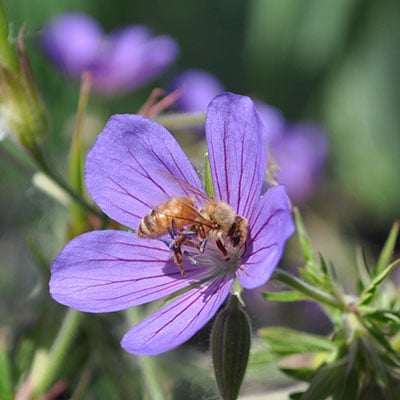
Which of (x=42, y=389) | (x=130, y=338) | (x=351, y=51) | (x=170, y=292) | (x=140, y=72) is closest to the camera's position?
(x=130, y=338)

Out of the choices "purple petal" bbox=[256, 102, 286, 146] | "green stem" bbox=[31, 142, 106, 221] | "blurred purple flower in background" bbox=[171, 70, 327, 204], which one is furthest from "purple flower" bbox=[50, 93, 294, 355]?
"blurred purple flower in background" bbox=[171, 70, 327, 204]

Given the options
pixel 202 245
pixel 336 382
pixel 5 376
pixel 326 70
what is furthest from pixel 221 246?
pixel 326 70

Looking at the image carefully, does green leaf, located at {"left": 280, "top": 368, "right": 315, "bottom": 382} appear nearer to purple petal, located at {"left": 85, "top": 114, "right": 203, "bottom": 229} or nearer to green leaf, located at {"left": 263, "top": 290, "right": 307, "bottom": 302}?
green leaf, located at {"left": 263, "top": 290, "right": 307, "bottom": 302}

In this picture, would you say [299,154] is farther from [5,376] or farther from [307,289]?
[307,289]

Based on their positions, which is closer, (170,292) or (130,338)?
(130,338)

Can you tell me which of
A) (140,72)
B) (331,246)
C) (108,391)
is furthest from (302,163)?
(108,391)

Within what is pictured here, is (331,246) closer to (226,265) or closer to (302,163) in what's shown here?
(302,163)
